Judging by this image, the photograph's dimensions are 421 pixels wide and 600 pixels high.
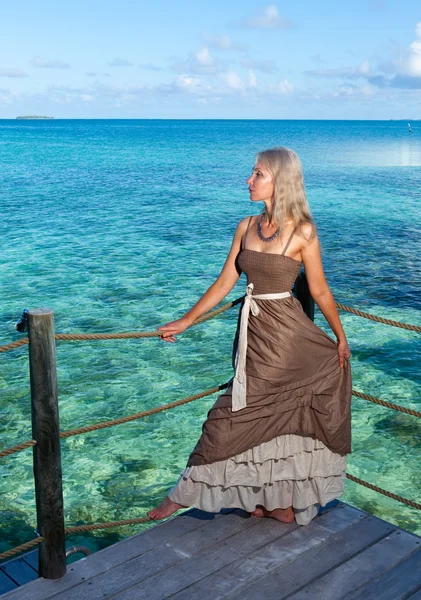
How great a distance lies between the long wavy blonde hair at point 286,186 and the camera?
331cm

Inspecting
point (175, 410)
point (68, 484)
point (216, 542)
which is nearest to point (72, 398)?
point (175, 410)

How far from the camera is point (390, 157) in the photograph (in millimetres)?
56562

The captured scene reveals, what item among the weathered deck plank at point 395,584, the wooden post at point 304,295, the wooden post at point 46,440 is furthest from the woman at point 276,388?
the wooden post at point 46,440

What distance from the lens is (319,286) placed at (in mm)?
3500

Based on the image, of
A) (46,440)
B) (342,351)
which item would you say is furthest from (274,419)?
(46,440)

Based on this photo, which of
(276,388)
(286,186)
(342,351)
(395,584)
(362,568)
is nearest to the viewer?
(395,584)

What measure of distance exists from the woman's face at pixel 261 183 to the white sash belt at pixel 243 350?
469mm

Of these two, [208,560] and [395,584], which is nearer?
[395,584]

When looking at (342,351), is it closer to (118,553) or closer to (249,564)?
(249,564)

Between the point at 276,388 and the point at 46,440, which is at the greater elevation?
the point at 276,388

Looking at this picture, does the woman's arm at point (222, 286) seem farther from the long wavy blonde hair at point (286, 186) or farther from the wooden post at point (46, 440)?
the wooden post at point (46, 440)

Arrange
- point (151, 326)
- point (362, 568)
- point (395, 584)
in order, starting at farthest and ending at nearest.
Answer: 1. point (151, 326)
2. point (362, 568)
3. point (395, 584)

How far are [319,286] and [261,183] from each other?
617mm

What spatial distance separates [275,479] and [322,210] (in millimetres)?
23510
